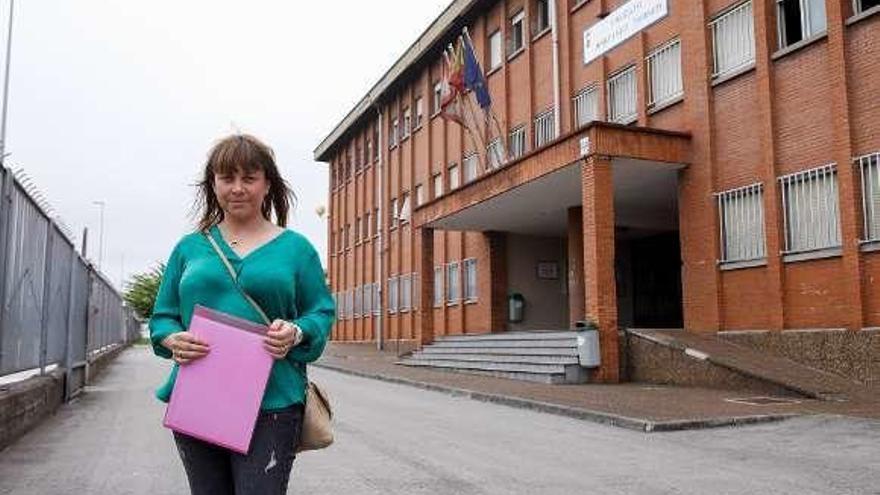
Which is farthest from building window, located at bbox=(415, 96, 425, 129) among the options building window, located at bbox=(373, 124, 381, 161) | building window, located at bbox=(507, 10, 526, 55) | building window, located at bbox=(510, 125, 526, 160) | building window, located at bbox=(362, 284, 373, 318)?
building window, located at bbox=(362, 284, 373, 318)

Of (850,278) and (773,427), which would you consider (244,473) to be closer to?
(773,427)

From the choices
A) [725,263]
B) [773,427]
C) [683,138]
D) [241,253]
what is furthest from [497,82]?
[241,253]

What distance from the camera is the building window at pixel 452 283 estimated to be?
2952 centimetres

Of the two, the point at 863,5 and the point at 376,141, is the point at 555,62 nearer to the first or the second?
the point at 863,5

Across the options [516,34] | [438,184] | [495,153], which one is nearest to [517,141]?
[495,153]

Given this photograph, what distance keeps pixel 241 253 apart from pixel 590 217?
14457 mm

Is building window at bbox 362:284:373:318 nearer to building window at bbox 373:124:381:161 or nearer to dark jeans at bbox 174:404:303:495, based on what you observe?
building window at bbox 373:124:381:161

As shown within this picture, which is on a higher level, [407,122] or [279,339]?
[407,122]

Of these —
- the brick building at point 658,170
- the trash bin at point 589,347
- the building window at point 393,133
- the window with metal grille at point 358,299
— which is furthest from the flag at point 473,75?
the window with metal grille at point 358,299

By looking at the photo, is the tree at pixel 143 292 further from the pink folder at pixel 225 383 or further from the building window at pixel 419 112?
the pink folder at pixel 225 383

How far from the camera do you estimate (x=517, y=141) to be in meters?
26.0

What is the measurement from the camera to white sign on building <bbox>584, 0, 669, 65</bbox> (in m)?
19.5

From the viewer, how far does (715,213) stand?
56.0ft

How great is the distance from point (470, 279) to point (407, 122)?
9596 mm
